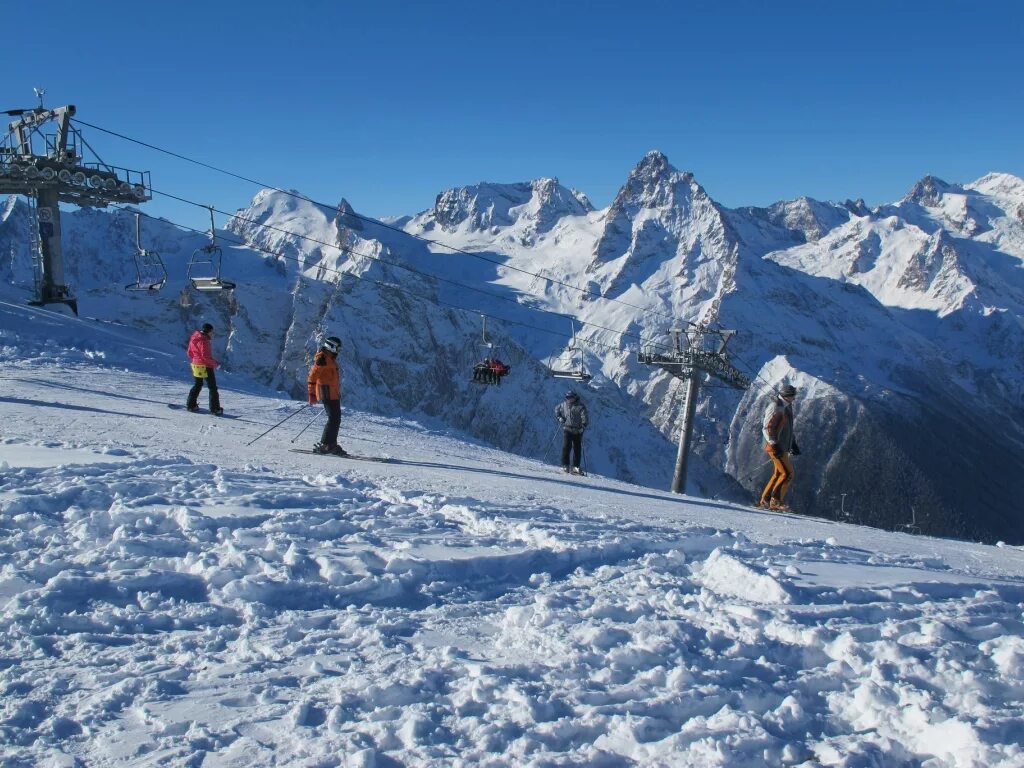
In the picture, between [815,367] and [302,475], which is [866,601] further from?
[815,367]

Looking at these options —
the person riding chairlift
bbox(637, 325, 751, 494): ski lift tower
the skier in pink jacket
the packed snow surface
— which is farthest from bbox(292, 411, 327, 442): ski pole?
the person riding chairlift

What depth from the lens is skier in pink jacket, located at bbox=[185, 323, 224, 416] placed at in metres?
16.5

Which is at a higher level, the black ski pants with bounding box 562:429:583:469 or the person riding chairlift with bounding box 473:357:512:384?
the person riding chairlift with bounding box 473:357:512:384

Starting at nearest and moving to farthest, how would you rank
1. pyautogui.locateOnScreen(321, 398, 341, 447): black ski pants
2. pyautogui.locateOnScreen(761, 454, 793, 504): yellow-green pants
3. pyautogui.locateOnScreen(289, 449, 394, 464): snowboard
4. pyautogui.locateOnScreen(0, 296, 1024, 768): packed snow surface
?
pyautogui.locateOnScreen(0, 296, 1024, 768): packed snow surface < pyautogui.locateOnScreen(289, 449, 394, 464): snowboard < pyautogui.locateOnScreen(321, 398, 341, 447): black ski pants < pyautogui.locateOnScreen(761, 454, 793, 504): yellow-green pants

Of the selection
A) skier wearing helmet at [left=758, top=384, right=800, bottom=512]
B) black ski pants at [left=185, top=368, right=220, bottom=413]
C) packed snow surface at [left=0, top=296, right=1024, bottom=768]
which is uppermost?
skier wearing helmet at [left=758, top=384, right=800, bottom=512]

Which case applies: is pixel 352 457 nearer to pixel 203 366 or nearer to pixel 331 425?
pixel 331 425

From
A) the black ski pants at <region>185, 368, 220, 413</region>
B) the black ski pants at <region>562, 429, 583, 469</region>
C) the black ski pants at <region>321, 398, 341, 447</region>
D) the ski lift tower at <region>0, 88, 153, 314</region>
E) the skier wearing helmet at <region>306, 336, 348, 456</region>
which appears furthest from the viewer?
the ski lift tower at <region>0, 88, 153, 314</region>

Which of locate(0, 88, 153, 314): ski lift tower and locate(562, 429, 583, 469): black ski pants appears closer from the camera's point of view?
locate(562, 429, 583, 469): black ski pants

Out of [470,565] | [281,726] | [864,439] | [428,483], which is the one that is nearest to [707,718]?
[281,726]

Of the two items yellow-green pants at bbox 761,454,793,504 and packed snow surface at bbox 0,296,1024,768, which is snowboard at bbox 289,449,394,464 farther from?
yellow-green pants at bbox 761,454,793,504

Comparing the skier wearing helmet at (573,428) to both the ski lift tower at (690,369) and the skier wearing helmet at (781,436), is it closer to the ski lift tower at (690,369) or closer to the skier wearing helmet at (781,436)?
the skier wearing helmet at (781,436)

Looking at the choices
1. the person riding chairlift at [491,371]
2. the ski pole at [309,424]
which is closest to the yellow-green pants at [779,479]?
the ski pole at [309,424]

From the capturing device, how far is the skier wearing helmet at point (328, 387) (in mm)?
13367

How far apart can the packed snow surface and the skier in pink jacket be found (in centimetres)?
609
